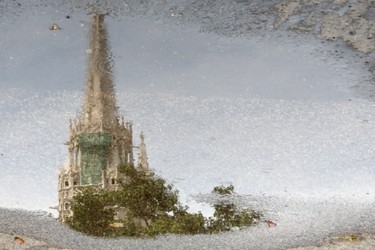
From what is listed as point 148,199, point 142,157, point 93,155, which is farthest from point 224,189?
point 93,155

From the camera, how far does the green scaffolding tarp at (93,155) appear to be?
42500 millimetres

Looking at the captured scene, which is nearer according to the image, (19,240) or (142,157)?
(19,240)

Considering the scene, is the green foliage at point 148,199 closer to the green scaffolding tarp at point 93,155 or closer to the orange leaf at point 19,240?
the orange leaf at point 19,240

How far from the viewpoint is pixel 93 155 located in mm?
45344

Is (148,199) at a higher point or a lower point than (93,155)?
lower

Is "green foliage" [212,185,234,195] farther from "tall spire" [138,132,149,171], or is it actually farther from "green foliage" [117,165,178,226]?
"tall spire" [138,132,149,171]

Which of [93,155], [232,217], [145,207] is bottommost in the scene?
[232,217]

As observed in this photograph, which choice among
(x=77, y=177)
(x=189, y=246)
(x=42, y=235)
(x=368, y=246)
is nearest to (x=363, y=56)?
(x=368, y=246)

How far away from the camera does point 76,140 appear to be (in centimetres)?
4172

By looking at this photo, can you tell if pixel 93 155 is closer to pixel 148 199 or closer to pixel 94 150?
pixel 94 150

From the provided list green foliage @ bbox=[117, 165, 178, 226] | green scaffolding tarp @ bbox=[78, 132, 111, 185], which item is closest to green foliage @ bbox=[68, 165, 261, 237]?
green foliage @ bbox=[117, 165, 178, 226]

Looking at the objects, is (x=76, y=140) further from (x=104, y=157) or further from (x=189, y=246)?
(x=189, y=246)

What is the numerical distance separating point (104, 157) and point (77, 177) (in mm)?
2943

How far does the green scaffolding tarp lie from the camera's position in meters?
42.5
